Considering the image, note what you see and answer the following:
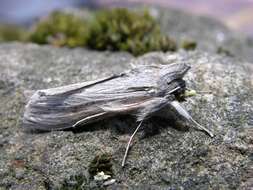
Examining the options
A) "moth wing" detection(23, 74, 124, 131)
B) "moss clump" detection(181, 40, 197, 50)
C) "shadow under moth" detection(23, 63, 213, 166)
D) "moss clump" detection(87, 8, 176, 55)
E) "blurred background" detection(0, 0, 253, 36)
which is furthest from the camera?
"blurred background" detection(0, 0, 253, 36)

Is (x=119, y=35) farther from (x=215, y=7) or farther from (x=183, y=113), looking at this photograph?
(x=215, y=7)

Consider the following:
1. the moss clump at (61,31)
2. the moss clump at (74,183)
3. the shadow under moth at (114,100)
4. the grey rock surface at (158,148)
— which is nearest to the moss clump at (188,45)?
the grey rock surface at (158,148)

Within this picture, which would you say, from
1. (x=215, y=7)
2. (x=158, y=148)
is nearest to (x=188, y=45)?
(x=158, y=148)

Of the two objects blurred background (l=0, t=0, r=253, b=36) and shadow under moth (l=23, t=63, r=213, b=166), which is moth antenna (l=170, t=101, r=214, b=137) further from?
blurred background (l=0, t=0, r=253, b=36)

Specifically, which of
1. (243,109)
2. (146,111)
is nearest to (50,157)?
(146,111)

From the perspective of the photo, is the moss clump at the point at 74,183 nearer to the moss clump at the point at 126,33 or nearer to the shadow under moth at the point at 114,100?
the shadow under moth at the point at 114,100

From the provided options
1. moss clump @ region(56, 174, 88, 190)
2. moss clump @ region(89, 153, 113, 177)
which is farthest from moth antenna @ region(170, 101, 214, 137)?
moss clump @ region(56, 174, 88, 190)

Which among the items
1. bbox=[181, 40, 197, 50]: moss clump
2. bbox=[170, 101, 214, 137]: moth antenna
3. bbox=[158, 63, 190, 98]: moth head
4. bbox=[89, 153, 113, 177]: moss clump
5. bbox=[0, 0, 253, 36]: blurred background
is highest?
bbox=[158, 63, 190, 98]: moth head

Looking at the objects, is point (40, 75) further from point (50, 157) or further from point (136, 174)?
point (136, 174)
